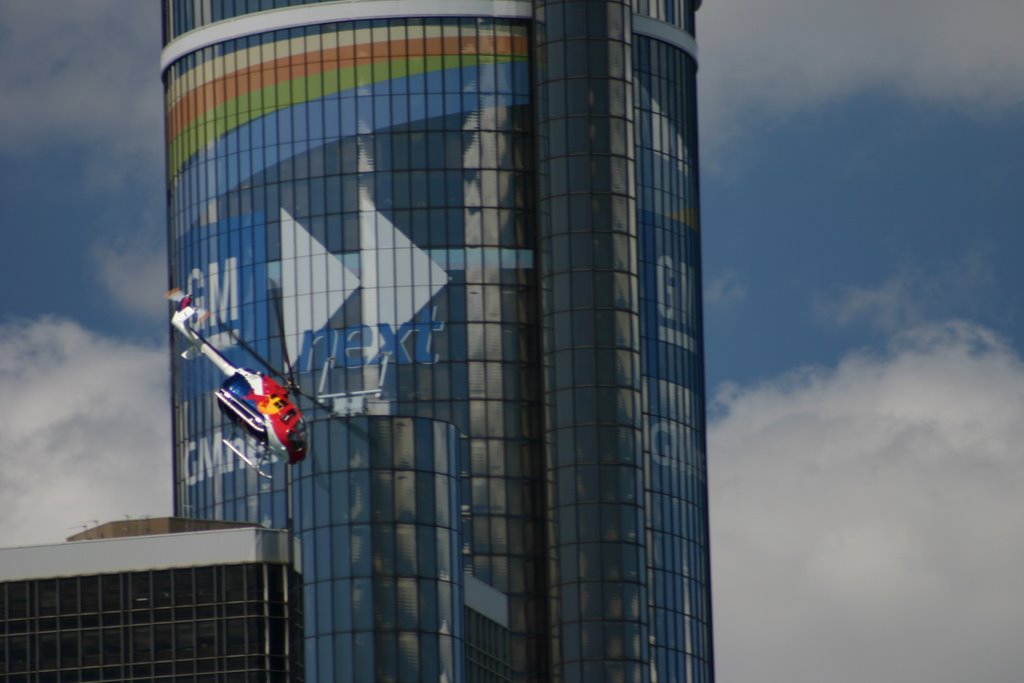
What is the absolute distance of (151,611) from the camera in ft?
624

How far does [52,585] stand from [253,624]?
1220cm

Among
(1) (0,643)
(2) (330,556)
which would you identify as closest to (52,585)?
(1) (0,643)

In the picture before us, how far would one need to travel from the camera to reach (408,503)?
193000mm

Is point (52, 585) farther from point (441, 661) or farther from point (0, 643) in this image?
point (441, 661)

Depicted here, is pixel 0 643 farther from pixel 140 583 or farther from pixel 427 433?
pixel 427 433

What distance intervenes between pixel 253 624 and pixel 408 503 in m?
11.7

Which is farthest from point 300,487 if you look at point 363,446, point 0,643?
point 0,643

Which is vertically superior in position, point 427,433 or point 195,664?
point 427,433

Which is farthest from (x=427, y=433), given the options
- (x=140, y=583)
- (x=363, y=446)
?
(x=140, y=583)

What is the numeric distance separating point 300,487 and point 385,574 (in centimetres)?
846

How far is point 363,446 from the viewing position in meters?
193

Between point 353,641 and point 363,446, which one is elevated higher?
point 363,446

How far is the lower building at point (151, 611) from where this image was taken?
623ft

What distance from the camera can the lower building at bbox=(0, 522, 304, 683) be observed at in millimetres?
189750
